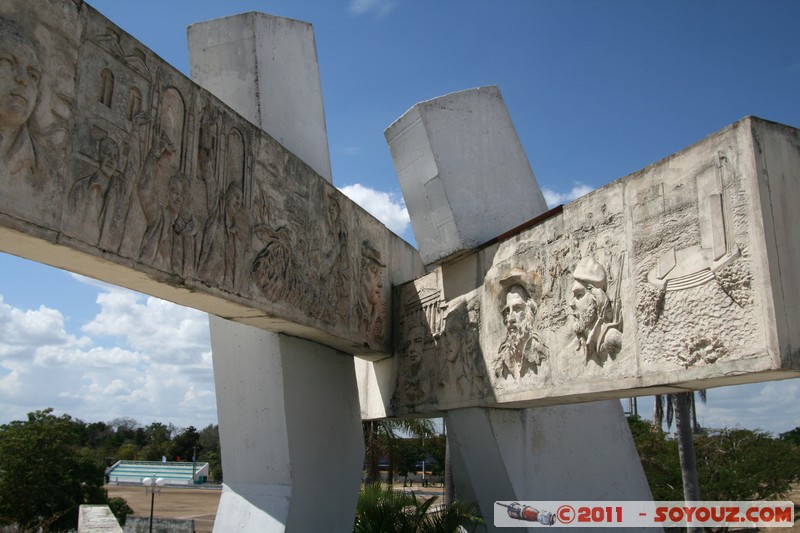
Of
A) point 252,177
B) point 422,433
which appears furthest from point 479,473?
point 422,433

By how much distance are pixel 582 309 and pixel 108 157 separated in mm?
3972

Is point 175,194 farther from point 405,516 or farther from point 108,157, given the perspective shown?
point 405,516

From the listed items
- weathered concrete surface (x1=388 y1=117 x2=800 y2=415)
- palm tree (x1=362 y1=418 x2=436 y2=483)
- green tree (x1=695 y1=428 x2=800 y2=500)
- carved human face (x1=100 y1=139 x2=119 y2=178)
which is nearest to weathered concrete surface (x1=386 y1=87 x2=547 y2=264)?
weathered concrete surface (x1=388 y1=117 x2=800 y2=415)

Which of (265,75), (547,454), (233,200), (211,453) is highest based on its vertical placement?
(265,75)

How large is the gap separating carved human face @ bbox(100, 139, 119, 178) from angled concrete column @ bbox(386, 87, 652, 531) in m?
3.97

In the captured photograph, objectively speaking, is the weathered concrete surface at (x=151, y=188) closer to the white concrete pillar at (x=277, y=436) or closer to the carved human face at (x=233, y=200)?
the carved human face at (x=233, y=200)

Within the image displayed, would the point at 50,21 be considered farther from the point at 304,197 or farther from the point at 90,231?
the point at 304,197

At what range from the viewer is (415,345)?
8.09 metres

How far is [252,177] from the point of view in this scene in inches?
234

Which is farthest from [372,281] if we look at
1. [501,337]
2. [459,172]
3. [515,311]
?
[515,311]

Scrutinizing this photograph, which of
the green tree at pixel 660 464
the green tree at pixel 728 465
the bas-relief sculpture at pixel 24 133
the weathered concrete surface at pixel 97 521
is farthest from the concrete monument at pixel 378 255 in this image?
the green tree at pixel 728 465

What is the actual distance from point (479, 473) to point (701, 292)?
3.59m

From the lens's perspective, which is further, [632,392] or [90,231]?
[632,392]

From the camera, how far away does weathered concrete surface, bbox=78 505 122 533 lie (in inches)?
383
